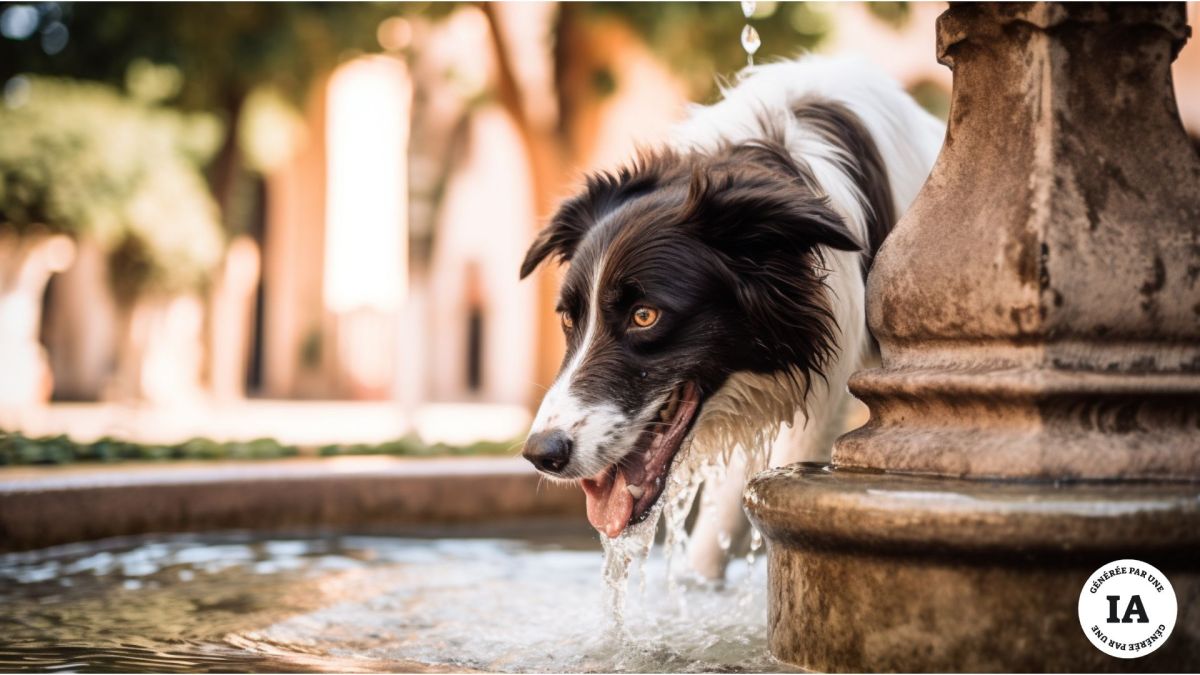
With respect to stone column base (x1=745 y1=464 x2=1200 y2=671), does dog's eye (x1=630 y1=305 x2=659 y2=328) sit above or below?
above

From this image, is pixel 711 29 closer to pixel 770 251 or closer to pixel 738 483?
pixel 738 483

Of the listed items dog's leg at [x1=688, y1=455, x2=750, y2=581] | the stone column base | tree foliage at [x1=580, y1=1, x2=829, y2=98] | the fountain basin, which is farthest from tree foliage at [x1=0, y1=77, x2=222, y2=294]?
the stone column base

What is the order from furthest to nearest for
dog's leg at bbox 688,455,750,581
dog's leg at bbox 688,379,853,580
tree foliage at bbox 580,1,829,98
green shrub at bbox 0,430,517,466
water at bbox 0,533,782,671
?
tree foliage at bbox 580,1,829,98 → green shrub at bbox 0,430,517,466 → dog's leg at bbox 688,455,750,581 → dog's leg at bbox 688,379,853,580 → water at bbox 0,533,782,671

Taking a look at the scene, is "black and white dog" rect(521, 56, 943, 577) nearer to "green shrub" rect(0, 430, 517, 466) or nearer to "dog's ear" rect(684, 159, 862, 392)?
"dog's ear" rect(684, 159, 862, 392)

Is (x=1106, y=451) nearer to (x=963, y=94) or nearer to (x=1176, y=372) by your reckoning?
(x=1176, y=372)

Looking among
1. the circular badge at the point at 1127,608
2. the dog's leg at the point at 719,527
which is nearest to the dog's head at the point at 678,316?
the dog's leg at the point at 719,527

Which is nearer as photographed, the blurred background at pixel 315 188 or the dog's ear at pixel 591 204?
the dog's ear at pixel 591 204

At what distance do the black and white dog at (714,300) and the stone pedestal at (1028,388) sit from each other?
72cm

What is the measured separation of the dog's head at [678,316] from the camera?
3195 millimetres

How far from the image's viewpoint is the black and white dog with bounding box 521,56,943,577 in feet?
10.5

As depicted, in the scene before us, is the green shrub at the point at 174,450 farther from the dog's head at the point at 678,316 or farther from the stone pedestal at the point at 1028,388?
the stone pedestal at the point at 1028,388

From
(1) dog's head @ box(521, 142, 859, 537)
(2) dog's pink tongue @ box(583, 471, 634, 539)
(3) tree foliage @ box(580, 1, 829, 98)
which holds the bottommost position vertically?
(2) dog's pink tongue @ box(583, 471, 634, 539)

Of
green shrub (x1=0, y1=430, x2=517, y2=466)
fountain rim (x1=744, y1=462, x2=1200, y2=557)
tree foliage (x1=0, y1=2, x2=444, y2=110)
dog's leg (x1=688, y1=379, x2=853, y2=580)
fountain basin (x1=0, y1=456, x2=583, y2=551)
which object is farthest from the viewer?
tree foliage (x1=0, y1=2, x2=444, y2=110)

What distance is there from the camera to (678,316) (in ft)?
10.8
